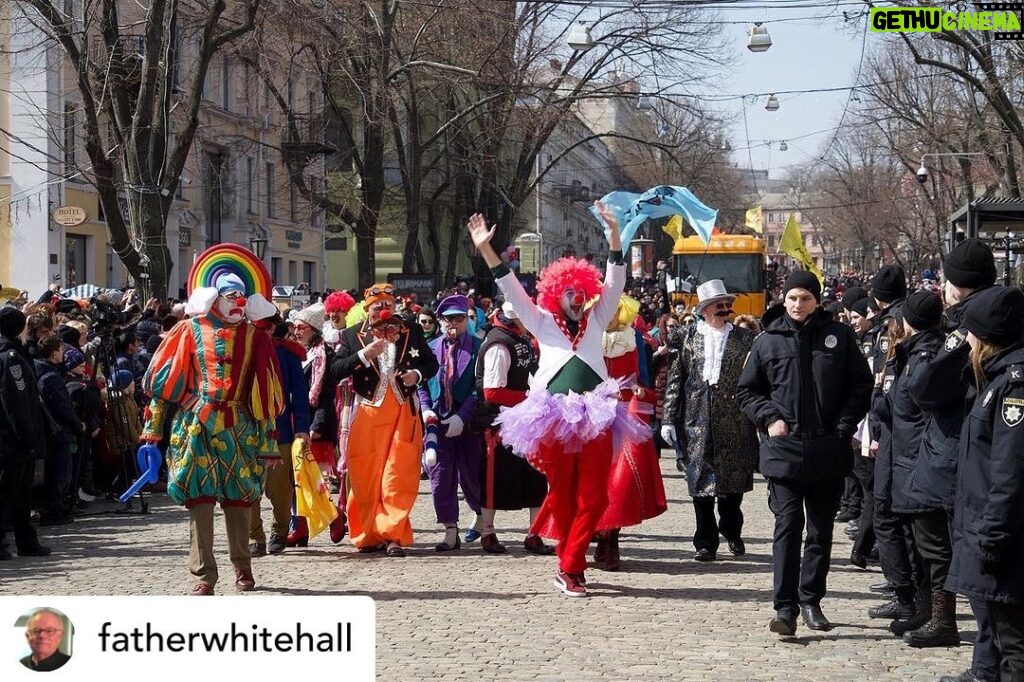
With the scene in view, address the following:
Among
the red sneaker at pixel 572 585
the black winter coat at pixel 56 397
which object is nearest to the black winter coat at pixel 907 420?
the red sneaker at pixel 572 585

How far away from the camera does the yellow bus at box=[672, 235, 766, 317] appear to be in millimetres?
32844

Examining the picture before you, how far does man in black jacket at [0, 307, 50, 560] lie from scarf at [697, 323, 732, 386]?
4994 millimetres

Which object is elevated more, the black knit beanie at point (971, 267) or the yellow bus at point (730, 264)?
the yellow bus at point (730, 264)

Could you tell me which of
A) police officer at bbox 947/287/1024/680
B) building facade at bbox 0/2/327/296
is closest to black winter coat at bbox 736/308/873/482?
police officer at bbox 947/287/1024/680

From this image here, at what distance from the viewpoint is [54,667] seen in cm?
330

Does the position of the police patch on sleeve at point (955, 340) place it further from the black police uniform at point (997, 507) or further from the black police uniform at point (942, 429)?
the black police uniform at point (997, 507)

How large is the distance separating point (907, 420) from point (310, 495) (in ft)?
15.7

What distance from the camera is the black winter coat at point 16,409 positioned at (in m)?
9.95

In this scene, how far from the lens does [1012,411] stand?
5.32m

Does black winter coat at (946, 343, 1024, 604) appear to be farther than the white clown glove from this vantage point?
No

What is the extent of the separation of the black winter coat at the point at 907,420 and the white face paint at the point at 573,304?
2.10m

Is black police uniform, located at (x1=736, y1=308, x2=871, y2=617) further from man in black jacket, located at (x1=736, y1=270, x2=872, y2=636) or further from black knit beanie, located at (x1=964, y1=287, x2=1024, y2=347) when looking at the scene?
black knit beanie, located at (x1=964, y1=287, x2=1024, y2=347)

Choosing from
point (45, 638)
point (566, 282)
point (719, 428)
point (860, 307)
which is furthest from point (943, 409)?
point (860, 307)

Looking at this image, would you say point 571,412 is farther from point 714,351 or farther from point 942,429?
point 942,429
